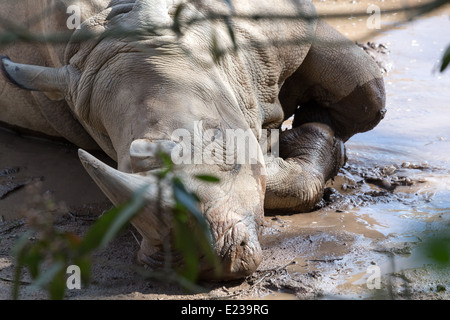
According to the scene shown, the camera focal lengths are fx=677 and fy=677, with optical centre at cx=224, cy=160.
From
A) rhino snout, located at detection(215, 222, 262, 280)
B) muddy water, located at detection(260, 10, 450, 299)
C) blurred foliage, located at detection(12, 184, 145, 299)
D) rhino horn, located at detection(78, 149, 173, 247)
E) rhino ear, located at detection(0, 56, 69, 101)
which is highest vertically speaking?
blurred foliage, located at detection(12, 184, 145, 299)

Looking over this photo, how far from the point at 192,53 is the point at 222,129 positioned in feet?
1.87

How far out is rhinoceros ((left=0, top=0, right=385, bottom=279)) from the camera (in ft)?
10.4

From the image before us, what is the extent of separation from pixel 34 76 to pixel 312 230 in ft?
6.58

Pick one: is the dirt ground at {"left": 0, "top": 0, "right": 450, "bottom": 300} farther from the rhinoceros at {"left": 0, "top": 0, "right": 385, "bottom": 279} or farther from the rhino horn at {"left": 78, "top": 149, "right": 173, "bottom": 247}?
the rhino horn at {"left": 78, "top": 149, "right": 173, "bottom": 247}

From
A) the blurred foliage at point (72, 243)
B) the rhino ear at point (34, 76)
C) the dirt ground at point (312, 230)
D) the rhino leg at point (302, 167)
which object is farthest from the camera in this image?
the rhino leg at point (302, 167)

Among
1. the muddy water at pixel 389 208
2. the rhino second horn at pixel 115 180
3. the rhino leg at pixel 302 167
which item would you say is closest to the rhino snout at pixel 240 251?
the muddy water at pixel 389 208

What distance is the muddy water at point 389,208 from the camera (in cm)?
373

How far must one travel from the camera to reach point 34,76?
4.11 m

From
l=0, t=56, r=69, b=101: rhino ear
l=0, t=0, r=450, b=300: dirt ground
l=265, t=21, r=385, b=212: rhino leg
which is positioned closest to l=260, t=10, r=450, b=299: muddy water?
l=0, t=0, r=450, b=300: dirt ground

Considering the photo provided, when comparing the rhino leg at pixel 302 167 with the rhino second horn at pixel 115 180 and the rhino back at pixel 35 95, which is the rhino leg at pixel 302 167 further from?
the rhino second horn at pixel 115 180

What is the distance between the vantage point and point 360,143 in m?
6.26

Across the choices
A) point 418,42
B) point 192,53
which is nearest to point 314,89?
point 192,53

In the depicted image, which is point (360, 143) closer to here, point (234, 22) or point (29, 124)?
point (234, 22)

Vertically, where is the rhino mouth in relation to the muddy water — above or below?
above
